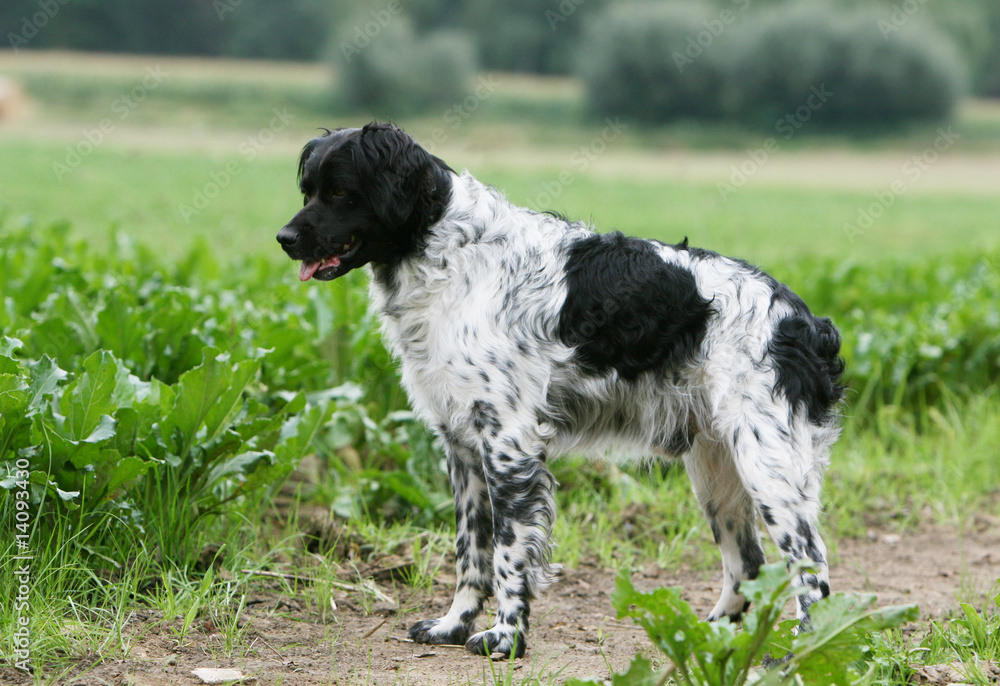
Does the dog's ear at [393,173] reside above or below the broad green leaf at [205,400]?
above

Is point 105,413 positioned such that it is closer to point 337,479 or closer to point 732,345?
point 337,479

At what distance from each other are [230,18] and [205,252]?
45.0 m

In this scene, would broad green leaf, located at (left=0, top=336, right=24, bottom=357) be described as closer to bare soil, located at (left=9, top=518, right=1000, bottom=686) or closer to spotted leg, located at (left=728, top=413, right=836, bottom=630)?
bare soil, located at (left=9, top=518, right=1000, bottom=686)

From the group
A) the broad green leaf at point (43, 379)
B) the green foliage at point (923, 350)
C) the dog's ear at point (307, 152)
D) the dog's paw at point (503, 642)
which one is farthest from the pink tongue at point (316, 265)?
the green foliage at point (923, 350)

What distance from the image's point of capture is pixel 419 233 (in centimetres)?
357

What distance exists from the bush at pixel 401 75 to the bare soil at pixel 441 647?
37.1 metres

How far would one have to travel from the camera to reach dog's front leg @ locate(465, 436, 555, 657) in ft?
11.2

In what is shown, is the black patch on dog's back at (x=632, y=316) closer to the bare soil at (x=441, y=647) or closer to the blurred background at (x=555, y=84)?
the bare soil at (x=441, y=647)

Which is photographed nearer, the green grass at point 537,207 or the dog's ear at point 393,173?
the dog's ear at point 393,173

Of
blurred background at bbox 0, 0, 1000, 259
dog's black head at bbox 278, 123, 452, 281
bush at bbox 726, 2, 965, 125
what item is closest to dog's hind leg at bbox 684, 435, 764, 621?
dog's black head at bbox 278, 123, 452, 281

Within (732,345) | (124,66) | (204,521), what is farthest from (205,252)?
(124,66)

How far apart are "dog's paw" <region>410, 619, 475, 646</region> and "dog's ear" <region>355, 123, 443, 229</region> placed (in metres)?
1.44

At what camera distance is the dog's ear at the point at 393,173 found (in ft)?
11.2

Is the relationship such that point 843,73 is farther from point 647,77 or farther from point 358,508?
point 358,508
